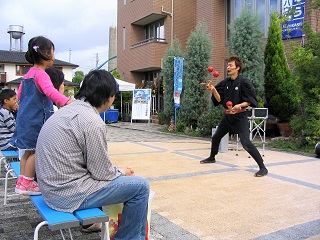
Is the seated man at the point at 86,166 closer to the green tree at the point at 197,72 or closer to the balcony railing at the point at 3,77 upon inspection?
the green tree at the point at 197,72

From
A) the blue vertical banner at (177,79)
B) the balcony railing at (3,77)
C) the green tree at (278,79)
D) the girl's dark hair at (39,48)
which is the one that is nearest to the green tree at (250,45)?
the green tree at (278,79)

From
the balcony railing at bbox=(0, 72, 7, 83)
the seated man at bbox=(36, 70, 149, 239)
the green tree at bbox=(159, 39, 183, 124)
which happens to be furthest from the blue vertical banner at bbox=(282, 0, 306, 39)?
the balcony railing at bbox=(0, 72, 7, 83)

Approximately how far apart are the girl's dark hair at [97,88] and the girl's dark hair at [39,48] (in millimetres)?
1076

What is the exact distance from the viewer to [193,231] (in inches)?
129

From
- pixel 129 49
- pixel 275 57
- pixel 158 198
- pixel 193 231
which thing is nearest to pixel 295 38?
pixel 275 57

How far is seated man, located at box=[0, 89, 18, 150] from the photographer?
482 centimetres

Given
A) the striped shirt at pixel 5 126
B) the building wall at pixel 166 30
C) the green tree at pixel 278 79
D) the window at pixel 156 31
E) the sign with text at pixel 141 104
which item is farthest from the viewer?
the window at pixel 156 31

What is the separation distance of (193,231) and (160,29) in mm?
18782

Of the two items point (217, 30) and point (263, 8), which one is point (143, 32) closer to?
point (217, 30)

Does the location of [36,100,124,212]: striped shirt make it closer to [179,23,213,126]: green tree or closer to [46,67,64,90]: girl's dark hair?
[46,67,64,90]: girl's dark hair

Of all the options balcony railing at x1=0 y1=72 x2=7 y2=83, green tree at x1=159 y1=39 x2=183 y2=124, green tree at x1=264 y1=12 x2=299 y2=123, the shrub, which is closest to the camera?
green tree at x1=264 y1=12 x2=299 y2=123

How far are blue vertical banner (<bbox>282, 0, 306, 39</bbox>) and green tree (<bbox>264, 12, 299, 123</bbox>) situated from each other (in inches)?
25.8

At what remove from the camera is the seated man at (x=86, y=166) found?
2.26 meters

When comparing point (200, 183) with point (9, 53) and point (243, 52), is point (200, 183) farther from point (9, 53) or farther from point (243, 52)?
point (9, 53)
